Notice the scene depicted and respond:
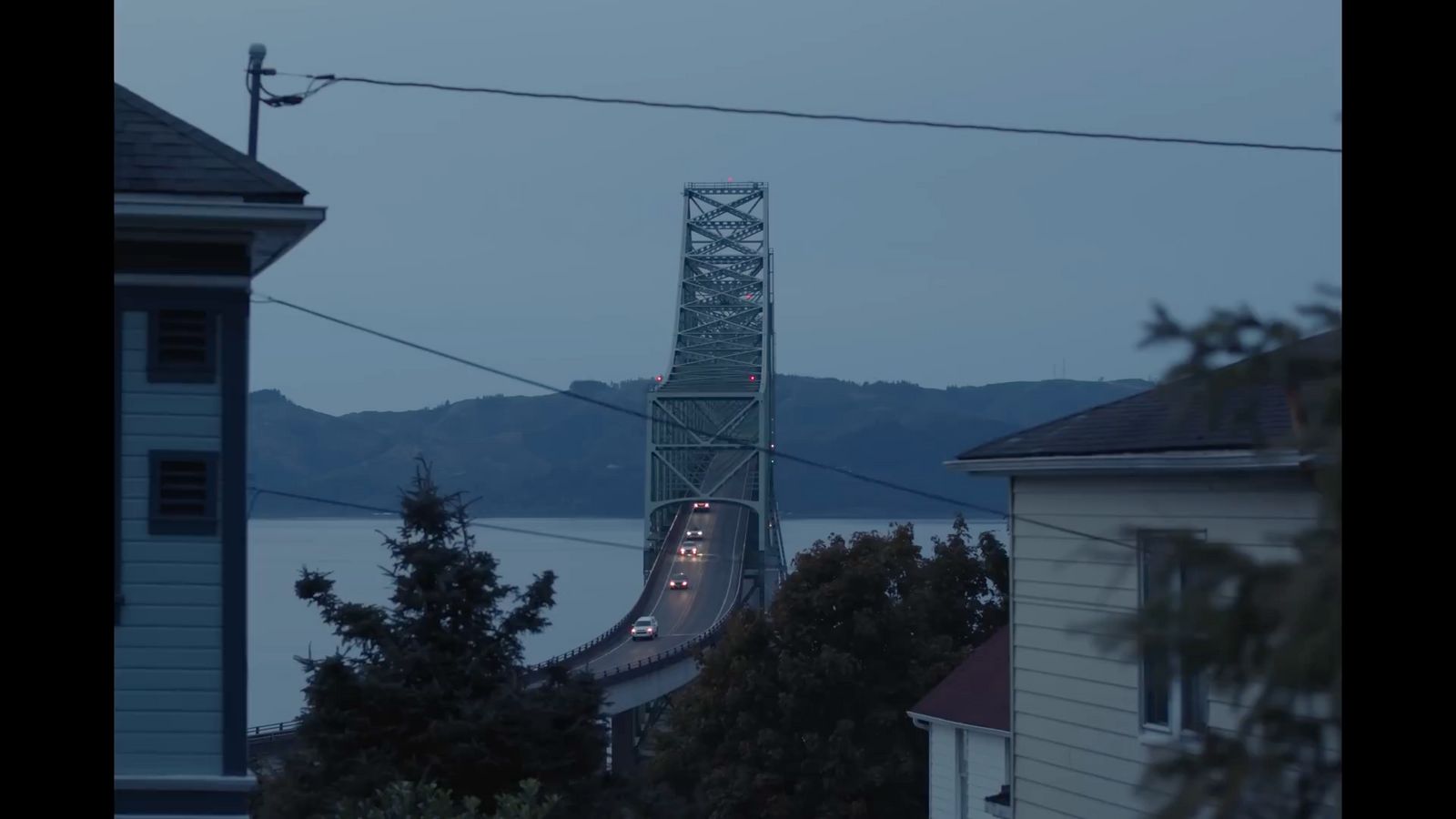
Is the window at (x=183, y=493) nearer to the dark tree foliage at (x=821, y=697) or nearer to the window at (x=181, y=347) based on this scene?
the window at (x=181, y=347)

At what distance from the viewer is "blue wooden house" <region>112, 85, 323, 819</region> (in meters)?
5.73

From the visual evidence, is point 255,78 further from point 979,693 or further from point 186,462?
point 979,693

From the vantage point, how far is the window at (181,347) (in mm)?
5840

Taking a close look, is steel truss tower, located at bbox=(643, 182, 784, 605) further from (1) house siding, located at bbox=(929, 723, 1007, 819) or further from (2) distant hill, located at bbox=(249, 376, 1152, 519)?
(1) house siding, located at bbox=(929, 723, 1007, 819)

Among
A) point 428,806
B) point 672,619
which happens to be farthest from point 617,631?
point 428,806

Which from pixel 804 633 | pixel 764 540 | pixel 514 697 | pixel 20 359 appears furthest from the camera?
pixel 764 540

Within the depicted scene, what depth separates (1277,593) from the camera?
228 cm

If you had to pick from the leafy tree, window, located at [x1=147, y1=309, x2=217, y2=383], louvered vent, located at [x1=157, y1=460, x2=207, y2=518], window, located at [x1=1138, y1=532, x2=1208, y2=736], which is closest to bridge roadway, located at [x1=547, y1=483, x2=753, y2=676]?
the leafy tree

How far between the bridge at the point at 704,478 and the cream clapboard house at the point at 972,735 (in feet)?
25.3

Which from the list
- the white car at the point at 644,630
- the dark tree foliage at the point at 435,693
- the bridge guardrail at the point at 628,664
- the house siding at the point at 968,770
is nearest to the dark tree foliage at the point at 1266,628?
the bridge guardrail at the point at 628,664

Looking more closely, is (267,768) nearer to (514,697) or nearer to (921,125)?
(514,697)

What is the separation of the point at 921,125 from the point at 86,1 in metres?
4.80
